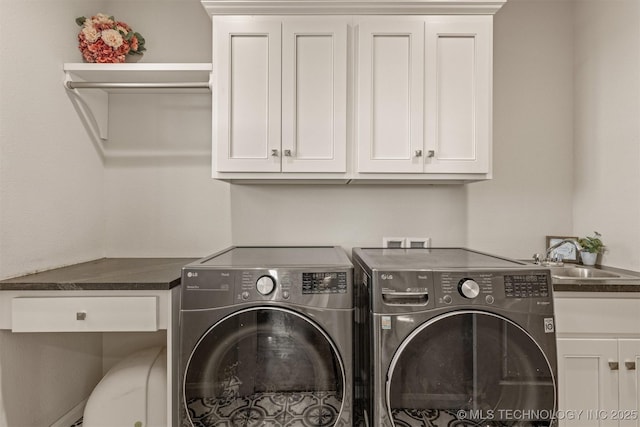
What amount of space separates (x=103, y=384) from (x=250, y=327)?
0.87 meters

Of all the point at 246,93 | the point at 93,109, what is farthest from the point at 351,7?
the point at 93,109

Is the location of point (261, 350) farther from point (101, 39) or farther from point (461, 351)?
point (101, 39)

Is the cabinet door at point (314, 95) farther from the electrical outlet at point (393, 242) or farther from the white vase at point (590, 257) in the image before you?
the white vase at point (590, 257)

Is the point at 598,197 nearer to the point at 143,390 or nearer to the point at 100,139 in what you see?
the point at 143,390

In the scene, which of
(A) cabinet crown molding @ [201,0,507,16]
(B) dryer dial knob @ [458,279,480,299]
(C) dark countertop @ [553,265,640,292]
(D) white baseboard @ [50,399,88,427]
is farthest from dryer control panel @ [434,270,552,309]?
(D) white baseboard @ [50,399,88,427]

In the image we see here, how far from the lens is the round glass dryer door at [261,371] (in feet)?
4.83

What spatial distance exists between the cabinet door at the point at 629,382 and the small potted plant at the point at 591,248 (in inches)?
21.5

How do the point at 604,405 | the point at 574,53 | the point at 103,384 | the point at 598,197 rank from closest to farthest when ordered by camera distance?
the point at 604,405, the point at 103,384, the point at 598,197, the point at 574,53

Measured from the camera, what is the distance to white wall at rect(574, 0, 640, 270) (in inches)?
73.9

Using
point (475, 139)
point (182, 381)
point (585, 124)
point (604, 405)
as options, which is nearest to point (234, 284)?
point (182, 381)

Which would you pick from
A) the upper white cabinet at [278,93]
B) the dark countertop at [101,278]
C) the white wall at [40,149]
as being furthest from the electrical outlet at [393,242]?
the white wall at [40,149]

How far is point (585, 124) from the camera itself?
2203 millimetres

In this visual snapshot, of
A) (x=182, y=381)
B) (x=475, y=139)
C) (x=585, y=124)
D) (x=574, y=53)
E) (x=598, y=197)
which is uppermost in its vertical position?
(x=574, y=53)

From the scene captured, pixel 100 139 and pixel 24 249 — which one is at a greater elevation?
pixel 100 139
